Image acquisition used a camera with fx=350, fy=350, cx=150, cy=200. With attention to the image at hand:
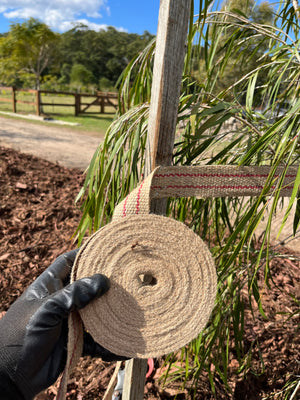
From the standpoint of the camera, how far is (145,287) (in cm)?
97

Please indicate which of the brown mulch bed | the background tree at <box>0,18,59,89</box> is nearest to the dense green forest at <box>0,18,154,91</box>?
the background tree at <box>0,18,59,89</box>

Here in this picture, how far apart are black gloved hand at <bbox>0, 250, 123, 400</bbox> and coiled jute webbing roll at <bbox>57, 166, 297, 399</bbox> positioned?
0.05 metres

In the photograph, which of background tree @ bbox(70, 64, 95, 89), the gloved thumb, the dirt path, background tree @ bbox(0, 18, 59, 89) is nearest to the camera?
the gloved thumb

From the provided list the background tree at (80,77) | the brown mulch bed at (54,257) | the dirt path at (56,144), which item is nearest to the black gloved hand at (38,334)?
the brown mulch bed at (54,257)

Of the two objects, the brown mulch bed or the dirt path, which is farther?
the dirt path

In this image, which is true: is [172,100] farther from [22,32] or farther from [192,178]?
[22,32]

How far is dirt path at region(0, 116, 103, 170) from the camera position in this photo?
7.77 meters

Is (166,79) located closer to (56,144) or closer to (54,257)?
(54,257)

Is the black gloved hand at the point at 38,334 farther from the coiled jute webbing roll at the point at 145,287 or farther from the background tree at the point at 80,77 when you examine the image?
the background tree at the point at 80,77

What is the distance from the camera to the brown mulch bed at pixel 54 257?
2068 millimetres

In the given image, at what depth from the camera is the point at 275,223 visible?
Answer: 15.5 feet

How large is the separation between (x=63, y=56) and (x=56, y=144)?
144ft

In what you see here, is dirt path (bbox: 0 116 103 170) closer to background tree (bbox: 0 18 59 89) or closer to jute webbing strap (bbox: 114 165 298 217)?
jute webbing strap (bbox: 114 165 298 217)

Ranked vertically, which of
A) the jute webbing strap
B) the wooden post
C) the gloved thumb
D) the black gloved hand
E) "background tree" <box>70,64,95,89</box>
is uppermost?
"background tree" <box>70,64,95,89</box>
